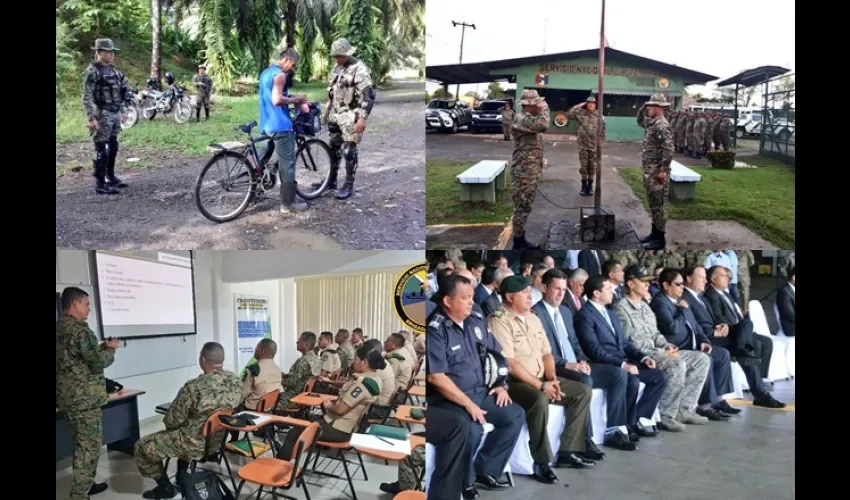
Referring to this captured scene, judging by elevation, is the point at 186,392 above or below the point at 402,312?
below

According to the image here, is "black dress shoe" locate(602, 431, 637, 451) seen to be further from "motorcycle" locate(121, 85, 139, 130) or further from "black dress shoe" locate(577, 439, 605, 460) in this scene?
"motorcycle" locate(121, 85, 139, 130)

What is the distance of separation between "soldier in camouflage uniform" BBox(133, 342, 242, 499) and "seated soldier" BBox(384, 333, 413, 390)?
0.99m

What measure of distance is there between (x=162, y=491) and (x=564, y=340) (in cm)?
261

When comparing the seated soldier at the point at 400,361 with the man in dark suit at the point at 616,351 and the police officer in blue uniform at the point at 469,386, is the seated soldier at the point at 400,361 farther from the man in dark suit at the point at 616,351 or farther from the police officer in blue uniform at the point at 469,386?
the man in dark suit at the point at 616,351

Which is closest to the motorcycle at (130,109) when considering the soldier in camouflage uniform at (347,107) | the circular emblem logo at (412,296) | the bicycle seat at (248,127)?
the bicycle seat at (248,127)

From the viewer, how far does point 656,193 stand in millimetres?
4125

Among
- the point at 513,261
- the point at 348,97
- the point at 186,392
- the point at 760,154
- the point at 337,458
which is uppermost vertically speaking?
the point at 348,97

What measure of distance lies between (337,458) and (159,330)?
1.42 metres

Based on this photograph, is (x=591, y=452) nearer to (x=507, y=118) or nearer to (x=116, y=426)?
(x=507, y=118)

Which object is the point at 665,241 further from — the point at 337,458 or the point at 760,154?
the point at 337,458

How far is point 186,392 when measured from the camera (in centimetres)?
413

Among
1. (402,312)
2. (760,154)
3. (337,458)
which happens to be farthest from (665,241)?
(337,458)

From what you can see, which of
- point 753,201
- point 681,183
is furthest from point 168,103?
point 753,201
